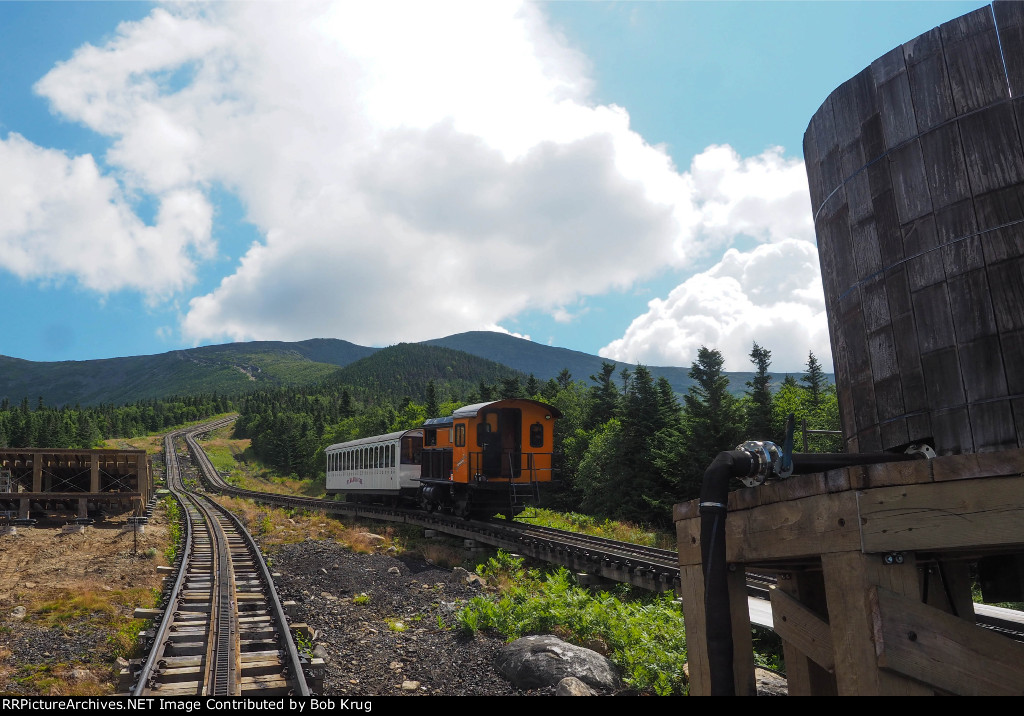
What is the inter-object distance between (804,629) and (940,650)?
4.27 feet

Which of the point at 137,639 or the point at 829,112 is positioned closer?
the point at 829,112

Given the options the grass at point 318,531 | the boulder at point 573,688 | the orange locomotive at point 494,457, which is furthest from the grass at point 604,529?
the boulder at point 573,688

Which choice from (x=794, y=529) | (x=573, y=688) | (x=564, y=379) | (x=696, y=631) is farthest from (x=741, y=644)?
(x=564, y=379)

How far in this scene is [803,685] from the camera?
4.12m

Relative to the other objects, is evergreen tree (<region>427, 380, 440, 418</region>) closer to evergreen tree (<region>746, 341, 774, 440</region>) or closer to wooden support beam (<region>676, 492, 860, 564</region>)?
evergreen tree (<region>746, 341, 774, 440</region>)

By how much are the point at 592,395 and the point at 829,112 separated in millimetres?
44473

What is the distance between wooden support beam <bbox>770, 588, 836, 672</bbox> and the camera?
138 inches

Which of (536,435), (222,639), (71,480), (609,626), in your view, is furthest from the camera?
(71,480)

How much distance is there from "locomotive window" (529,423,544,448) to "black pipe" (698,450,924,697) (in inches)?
686

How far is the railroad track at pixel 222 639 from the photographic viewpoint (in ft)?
22.4

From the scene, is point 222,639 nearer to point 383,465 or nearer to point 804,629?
point 804,629

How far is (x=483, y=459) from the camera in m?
19.5

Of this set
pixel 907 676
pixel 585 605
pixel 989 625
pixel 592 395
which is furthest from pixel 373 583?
pixel 592 395

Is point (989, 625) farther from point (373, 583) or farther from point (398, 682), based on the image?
point (373, 583)
